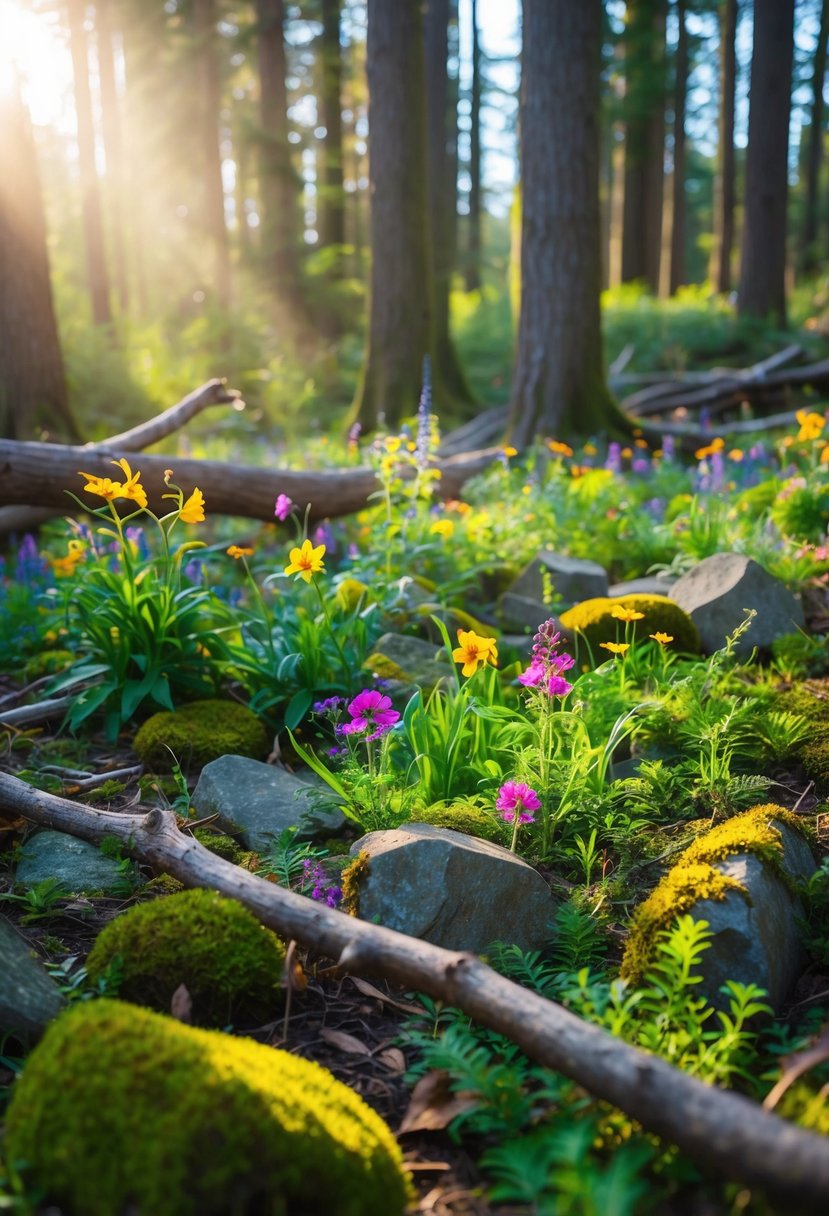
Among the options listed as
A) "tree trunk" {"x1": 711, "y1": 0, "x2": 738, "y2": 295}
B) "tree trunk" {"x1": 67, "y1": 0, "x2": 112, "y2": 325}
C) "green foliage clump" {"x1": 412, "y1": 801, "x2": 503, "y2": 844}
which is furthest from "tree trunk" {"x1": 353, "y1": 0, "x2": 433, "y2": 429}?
"tree trunk" {"x1": 711, "y1": 0, "x2": 738, "y2": 295}

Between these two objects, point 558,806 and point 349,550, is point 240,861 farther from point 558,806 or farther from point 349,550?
point 349,550

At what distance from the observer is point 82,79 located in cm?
1555

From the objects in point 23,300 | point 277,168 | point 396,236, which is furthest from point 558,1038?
point 277,168

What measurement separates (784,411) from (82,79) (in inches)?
504

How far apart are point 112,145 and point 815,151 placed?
17024 mm

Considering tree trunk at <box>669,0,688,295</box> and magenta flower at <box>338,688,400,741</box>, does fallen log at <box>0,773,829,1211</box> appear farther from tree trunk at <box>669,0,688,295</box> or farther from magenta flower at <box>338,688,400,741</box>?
tree trunk at <box>669,0,688,295</box>

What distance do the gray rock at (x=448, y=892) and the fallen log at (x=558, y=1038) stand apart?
1.00ft

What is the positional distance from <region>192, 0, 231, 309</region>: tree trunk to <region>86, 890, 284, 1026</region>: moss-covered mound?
594 inches

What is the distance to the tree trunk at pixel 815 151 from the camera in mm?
21062

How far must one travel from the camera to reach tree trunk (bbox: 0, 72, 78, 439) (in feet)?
24.8

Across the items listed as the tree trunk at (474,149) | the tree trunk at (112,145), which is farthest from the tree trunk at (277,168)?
the tree trunk at (474,149)

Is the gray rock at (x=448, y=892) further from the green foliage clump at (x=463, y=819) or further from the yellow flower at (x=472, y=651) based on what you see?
the yellow flower at (x=472, y=651)

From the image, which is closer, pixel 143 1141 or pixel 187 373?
pixel 143 1141

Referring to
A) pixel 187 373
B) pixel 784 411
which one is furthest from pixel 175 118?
pixel 784 411
